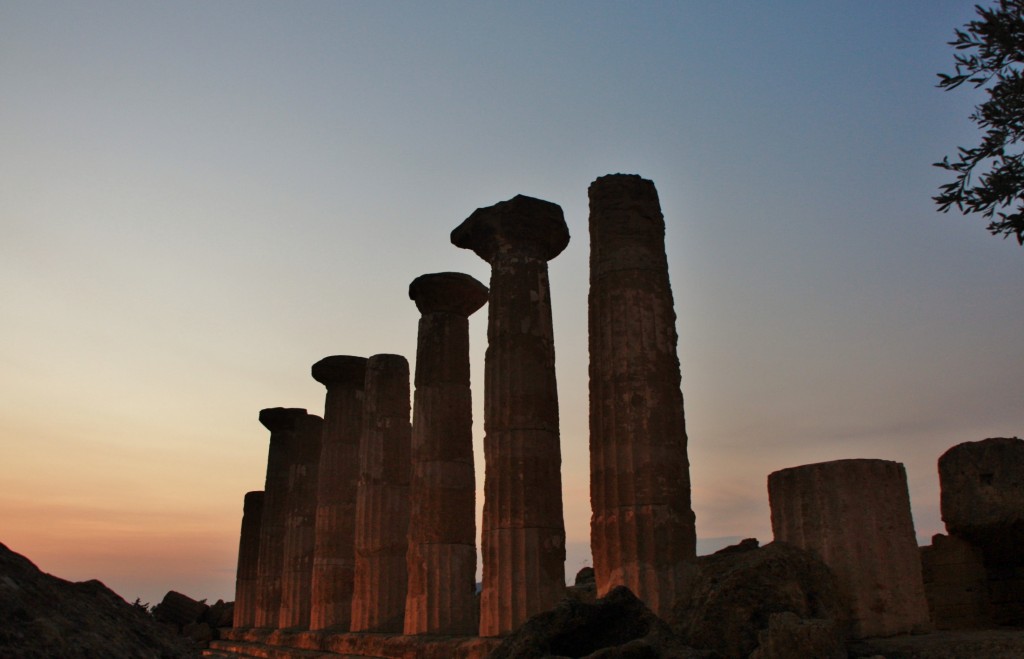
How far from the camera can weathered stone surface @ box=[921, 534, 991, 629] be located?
13688 millimetres

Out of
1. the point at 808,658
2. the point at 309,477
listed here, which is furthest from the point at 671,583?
the point at 309,477

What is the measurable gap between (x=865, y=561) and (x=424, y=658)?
24.3ft

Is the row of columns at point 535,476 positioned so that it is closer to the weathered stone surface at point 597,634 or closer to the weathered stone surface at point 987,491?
the weathered stone surface at point 597,634

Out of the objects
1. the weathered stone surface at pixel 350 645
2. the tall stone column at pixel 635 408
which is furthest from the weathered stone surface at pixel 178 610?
the tall stone column at pixel 635 408

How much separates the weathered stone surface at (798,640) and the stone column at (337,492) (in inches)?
573

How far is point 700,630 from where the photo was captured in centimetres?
793

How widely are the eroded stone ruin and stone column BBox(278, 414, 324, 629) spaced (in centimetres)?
192

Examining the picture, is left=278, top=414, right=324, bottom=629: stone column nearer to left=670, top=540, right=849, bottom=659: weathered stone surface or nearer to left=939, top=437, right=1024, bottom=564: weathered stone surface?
left=939, top=437, right=1024, bottom=564: weathered stone surface

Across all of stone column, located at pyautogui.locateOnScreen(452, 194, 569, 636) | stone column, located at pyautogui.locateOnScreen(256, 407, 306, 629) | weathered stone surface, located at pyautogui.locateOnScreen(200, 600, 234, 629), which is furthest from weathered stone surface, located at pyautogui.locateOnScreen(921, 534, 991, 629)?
weathered stone surface, located at pyautogui.locateOnScreen(200, 600, 234, 629)

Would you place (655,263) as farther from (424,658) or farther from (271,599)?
(271,599)

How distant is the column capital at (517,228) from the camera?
14500 millimetres

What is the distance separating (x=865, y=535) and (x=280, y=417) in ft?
66.5

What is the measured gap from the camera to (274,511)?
84.6 ft

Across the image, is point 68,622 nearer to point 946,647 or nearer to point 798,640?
point 798,640
